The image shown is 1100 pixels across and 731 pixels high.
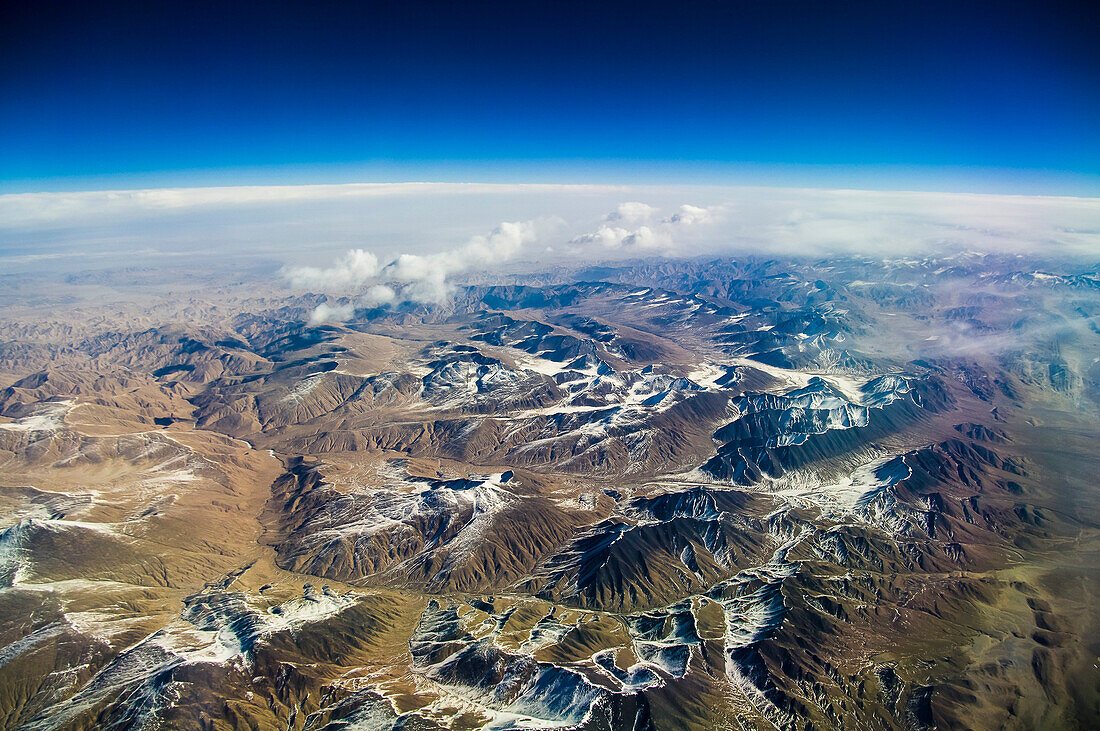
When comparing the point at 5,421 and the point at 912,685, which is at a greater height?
the point at 5,421

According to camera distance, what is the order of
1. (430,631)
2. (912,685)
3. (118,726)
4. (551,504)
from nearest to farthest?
1. (118,726)
2. (912,685)
3. (430,631)
4. (551,504)

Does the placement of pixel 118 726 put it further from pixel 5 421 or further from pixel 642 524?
pixel 5 421

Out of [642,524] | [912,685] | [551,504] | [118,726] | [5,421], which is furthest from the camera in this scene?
[5,421]

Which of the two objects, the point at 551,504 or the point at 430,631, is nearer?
the point at 430,631

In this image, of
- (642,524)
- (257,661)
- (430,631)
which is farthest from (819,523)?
(257,661)

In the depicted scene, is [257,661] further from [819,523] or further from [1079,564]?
[1079,564]

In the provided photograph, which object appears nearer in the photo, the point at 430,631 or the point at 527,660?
the point at 527,660

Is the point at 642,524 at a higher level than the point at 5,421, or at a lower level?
lower

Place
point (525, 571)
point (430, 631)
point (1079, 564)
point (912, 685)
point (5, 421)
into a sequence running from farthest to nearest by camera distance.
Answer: point (5, 421) < point (525, 571) < point (1079, 564) < point (430, 631) < point (912, 685)

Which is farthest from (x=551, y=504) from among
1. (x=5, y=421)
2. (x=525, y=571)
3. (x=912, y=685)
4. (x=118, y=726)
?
(x=5, y=421)
